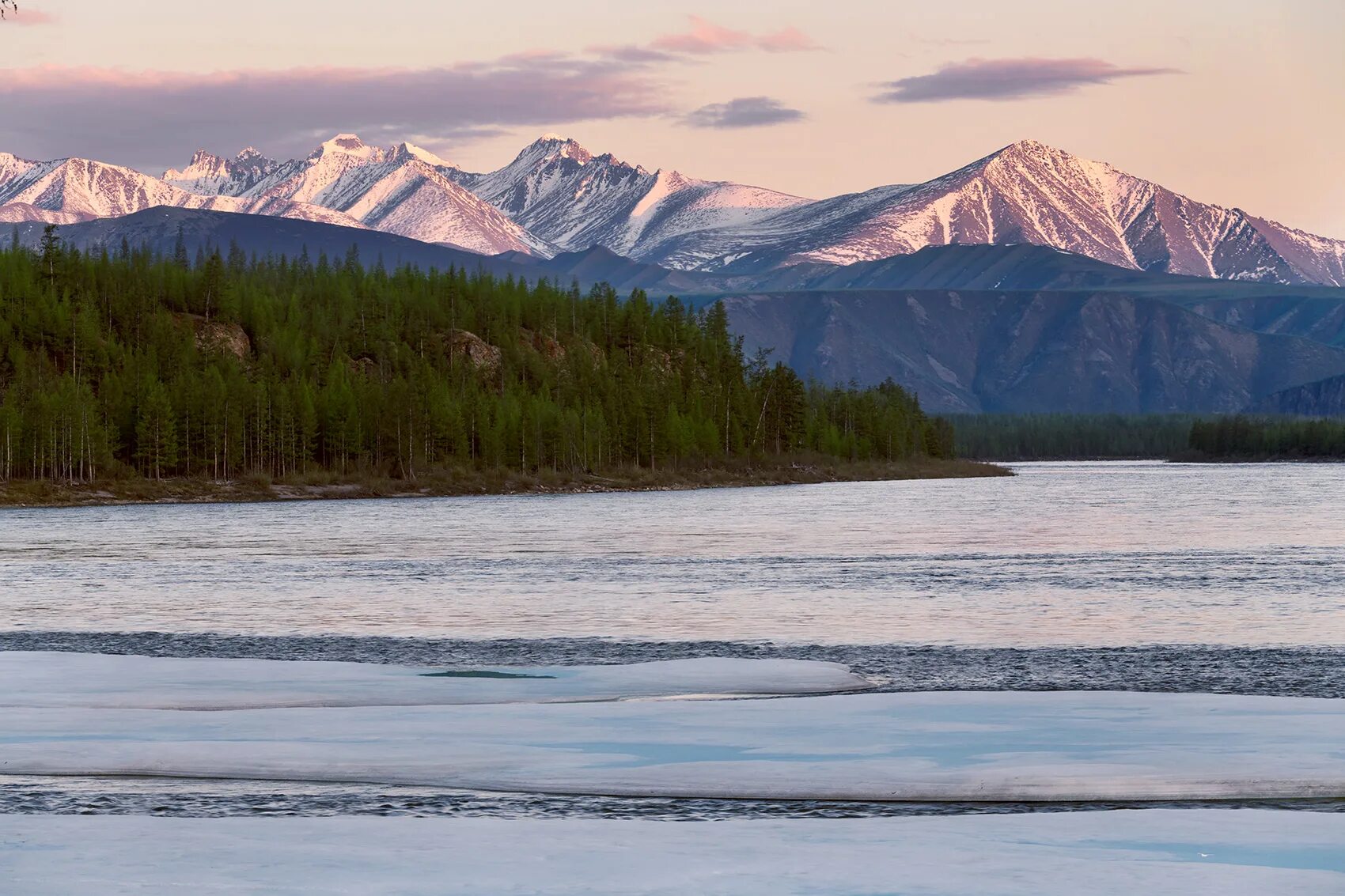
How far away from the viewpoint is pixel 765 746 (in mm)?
21312

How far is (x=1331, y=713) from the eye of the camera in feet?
78.3

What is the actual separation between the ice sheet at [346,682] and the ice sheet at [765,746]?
1.64 metres

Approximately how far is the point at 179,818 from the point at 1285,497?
130219mm

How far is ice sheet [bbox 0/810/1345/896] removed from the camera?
14.2 metres

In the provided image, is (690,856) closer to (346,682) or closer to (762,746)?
(762,746)

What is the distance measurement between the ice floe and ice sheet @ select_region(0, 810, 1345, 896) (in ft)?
5.75

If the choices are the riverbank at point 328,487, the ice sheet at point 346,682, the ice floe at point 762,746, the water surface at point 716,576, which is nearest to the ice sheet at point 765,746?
the ice floe at point 762,746

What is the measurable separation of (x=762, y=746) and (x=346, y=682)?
10.5m

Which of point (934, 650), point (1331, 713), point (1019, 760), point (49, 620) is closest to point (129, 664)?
point (49, 620)

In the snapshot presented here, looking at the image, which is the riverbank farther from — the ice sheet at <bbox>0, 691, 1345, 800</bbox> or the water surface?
the ice sheet at <bbox>0, 691, 1345, 800</bbox>

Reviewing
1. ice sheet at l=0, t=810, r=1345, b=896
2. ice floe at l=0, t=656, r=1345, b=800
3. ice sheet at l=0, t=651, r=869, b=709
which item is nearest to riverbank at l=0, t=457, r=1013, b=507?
ice sheet at l=0, t=651, r=869, b=709

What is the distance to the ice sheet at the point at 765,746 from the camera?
19125 mm

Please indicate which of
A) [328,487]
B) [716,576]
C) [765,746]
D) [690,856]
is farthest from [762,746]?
[328,487]

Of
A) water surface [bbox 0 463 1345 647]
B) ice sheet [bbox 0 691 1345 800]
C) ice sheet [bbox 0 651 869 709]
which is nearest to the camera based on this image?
ice sheet [bbox 0 691 1345 800]
